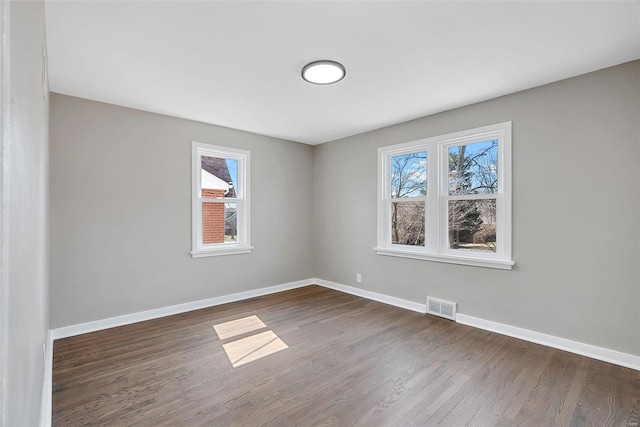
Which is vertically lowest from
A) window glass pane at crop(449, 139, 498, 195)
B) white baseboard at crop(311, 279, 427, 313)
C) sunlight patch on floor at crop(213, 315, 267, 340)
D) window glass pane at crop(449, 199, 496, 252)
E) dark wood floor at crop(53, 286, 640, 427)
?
dark wood floor at crop(53, 286, 640, 427)

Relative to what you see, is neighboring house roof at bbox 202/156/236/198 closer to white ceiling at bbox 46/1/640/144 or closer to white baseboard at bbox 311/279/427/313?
white ceiling at bbox 46/1/640/144

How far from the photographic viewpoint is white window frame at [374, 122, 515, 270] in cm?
321

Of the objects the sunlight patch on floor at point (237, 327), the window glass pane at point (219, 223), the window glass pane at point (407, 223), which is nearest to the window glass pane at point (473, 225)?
the window glass pane at point (407, 223)

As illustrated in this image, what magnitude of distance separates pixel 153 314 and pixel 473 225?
4.00 m

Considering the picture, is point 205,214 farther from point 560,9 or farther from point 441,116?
point 560,9

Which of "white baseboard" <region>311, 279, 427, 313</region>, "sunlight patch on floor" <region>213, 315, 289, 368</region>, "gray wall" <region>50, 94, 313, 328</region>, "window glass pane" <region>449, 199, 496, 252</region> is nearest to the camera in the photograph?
"sunlight patch on floor" <region>213, 315, 289, 368</region>

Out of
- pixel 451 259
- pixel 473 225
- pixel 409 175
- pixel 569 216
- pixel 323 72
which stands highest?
pixel 323 72

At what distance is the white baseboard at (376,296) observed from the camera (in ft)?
13.0

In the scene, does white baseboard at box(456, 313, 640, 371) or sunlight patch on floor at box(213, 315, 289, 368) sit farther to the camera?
sunlight patch on floor at box(213, 315, 289, 368)

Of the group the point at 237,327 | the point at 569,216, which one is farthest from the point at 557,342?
the point at 237,327

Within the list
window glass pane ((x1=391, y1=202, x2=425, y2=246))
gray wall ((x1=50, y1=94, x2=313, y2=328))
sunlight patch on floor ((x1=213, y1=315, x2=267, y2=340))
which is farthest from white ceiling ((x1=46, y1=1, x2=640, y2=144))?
sunlight patch on floor ((x1=213, y1=315, x2=267, y2=340))

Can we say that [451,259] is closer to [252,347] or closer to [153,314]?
[252,347]

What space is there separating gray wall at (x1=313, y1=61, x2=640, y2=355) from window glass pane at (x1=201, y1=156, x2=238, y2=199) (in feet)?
9.36

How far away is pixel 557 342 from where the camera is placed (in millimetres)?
2875
